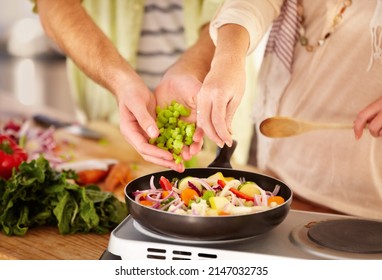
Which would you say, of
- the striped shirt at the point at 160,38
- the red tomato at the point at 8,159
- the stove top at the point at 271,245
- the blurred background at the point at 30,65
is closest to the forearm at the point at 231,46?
the stove top at the point at 271,245

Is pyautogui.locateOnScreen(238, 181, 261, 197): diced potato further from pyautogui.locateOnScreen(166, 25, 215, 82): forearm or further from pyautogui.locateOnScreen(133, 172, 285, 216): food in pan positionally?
pyautogui.locateOnScreen(166, 25, 215, 82): forearm

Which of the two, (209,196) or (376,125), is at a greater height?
(376,125)

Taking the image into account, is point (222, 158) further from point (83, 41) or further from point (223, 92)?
point (83, 41)

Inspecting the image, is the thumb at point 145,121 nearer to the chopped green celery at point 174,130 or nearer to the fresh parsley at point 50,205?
the chopped green celery at point 174,130

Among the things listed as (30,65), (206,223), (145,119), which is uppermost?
(145,119)

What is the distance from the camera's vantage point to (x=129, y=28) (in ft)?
7.71

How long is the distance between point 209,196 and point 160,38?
1411 millimetres

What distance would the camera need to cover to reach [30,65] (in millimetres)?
3650

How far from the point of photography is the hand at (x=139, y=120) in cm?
113

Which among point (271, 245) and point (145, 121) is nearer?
point (271, 245)

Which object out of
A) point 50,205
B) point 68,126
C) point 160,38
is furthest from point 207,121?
point 160,38

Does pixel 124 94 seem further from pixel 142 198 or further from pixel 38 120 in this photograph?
pixel 38 120

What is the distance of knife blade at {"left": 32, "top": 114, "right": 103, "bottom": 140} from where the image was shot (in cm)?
201

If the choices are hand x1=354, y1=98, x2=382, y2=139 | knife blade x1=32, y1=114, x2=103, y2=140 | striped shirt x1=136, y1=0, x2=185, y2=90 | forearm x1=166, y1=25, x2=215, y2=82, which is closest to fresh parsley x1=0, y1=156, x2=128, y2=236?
forearm x1=166, y1=25, x2=215, y2=82
